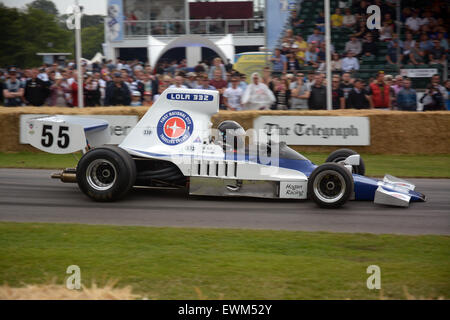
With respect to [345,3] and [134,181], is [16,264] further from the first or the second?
[345,3]

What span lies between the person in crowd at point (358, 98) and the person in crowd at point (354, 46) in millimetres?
3706

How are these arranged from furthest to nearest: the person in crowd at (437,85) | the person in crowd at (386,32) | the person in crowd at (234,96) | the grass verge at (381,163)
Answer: the person in crowd at (386,32)
the person in crowd at (437,85)
the person in crowd at (234,96)
the grass verge at (381,163)

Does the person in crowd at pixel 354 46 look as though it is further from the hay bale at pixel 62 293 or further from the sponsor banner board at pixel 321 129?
the hay bale at pixel 62 293

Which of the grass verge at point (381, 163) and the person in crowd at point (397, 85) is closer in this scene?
the grass verge at point (381, 163)

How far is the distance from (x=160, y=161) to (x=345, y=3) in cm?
1356

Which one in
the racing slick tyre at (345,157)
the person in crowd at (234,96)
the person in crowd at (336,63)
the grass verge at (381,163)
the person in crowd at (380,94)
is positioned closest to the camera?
the racing slick tyre at (345,157)

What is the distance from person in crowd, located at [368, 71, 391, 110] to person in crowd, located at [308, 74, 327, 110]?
1165 millimetres

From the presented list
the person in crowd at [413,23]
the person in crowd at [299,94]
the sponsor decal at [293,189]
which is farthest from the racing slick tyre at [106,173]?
the person in crowd at [413,23]

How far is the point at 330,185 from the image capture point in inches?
312

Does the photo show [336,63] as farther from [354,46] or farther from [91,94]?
[91,94]

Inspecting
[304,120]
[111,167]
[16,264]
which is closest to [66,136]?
[111,167]

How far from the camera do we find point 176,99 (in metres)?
8.58

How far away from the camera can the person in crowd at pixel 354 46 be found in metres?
17.6

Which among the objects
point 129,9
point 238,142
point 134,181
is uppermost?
point 129,9
